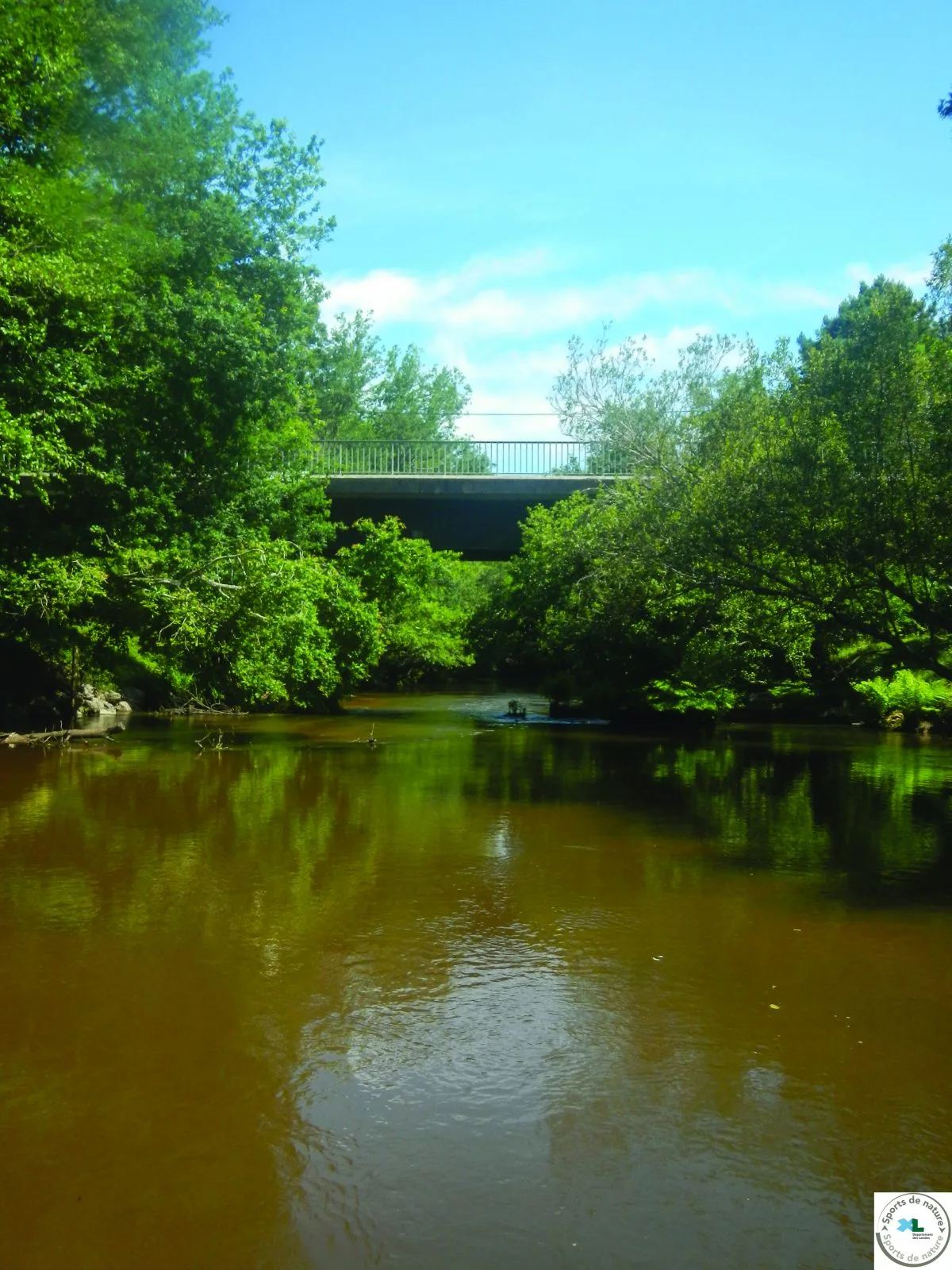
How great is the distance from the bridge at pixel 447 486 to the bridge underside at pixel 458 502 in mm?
26

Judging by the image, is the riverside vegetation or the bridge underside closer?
the riverside vegetation

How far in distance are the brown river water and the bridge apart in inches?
756

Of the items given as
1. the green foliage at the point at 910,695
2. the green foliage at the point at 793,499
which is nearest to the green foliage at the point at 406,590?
the green foliage at the point at 793,499

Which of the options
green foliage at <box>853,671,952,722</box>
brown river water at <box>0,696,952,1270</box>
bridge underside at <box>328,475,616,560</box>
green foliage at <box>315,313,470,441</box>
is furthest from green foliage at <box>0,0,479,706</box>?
green foliage at <box>315,313,470,441</box>

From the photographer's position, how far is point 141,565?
2242 cm

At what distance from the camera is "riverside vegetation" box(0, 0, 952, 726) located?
723 inches

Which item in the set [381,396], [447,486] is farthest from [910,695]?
[381,396]

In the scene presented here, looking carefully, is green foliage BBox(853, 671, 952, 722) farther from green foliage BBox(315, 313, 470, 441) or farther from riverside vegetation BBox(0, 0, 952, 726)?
green foliage BBox(315, 313, 470, 441)

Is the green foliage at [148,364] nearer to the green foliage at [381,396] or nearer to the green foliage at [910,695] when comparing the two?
the green foliage at [910,695]

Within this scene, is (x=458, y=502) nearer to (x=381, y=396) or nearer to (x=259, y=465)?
(x=259, y=465)

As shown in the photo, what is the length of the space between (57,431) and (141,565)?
3.62 metres

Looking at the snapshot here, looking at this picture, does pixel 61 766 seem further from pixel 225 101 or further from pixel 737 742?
pixel 225 101

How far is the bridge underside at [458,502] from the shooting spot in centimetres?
3378

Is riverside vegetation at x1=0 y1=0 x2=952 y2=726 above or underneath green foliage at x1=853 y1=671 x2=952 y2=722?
above
